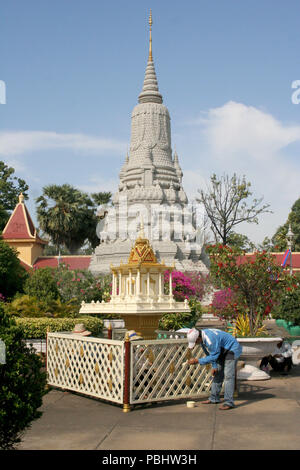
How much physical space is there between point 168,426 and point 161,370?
192 cm

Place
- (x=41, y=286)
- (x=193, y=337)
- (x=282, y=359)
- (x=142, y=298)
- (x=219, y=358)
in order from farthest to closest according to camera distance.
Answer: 1. (x=41, y=286)
2. (x=282, y=359)
3. (x=142, y=298)
4. (x=219, y=358)
5. (x=193, y=337)

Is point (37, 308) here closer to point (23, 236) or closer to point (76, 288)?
point (76, 288)

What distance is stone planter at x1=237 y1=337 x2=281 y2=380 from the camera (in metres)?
11.0

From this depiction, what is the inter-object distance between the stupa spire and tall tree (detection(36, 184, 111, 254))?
14554 mm

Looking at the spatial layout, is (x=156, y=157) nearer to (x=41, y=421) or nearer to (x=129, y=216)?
(x=129, y=216)

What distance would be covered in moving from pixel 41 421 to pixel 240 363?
18.1 ft

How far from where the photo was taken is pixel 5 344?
5.29m

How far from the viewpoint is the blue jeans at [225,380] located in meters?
8.69

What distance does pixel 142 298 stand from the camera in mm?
11445

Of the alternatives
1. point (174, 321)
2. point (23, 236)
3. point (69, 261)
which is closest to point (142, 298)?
point (174, 321)

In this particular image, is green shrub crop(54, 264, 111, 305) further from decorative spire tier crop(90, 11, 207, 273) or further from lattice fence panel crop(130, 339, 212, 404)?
decorative spire tier crop(90, 11, 207, 273)

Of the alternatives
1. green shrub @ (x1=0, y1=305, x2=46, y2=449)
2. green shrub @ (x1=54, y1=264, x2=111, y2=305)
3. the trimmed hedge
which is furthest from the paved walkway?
green shrub @ (x1=54, y1=264, x2=111, y2=305)
